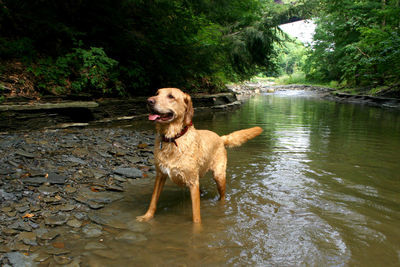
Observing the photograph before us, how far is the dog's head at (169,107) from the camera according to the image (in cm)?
322

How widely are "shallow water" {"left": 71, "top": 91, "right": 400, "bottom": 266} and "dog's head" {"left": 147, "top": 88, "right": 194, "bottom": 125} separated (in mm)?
1438

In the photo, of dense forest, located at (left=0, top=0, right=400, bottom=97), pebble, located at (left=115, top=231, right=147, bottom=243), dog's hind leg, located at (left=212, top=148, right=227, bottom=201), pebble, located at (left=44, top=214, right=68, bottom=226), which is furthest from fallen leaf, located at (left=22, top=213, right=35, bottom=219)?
dense forest, located at (left=0, top=0, right=400, bottom=97)

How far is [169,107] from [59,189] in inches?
89.8

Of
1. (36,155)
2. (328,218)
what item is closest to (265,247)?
(328,218)

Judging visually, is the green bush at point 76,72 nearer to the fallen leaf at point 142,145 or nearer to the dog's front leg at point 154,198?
the fallen leaf at point 142,145

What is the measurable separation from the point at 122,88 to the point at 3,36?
13.2 ft

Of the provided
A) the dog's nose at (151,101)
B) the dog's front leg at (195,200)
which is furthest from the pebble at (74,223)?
A: the dog's nose at (151,101)

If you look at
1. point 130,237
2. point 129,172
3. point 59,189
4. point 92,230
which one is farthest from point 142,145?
point 130,237

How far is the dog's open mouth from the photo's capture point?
10.6 feet

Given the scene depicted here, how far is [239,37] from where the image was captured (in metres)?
17.3

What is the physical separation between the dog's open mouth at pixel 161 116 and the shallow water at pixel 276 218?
1428 millimetres

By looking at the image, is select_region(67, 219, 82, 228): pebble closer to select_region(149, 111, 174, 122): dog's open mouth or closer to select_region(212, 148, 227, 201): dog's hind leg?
select_region(149, 111, 174, 122): dog's open mouth

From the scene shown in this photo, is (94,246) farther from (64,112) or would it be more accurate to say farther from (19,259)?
(64,112)

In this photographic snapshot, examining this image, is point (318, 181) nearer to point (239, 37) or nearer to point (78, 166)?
point (78, 166)
